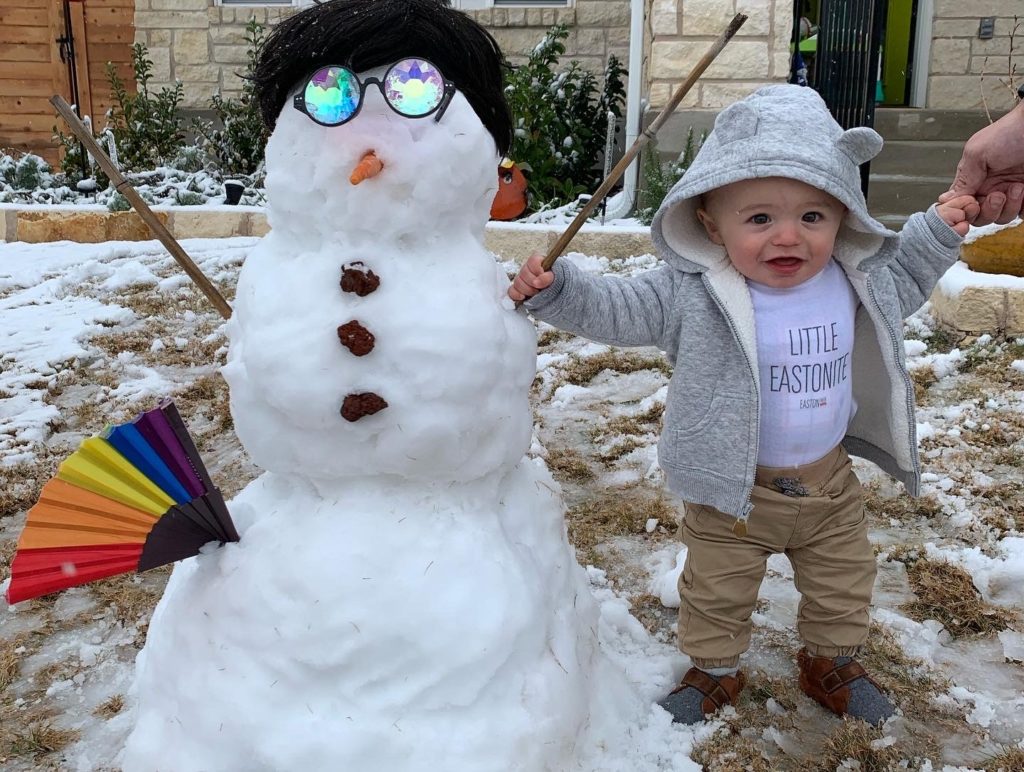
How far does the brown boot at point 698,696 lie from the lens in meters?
1.85

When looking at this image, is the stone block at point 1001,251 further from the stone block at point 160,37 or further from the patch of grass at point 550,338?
the stone block at point 160,37

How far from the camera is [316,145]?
4.75 ft

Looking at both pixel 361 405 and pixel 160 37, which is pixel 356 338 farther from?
pixel 160 37

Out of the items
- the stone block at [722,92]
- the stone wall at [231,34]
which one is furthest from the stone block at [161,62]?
the stone block at [722,92]

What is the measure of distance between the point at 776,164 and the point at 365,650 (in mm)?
1110

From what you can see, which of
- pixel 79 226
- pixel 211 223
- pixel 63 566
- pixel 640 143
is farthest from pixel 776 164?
pixel 79 226

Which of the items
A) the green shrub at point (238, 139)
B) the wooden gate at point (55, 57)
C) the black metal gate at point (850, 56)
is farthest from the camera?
the wooden gate at point (55, 57)

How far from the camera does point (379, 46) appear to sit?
1.43m

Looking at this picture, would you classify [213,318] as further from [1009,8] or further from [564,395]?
[1009,8]

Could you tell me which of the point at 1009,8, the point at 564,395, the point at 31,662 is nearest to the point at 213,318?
the point at 564,395

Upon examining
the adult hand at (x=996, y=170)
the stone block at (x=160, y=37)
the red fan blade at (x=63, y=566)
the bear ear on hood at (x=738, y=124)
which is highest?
the stone block at (x=160, y=37)

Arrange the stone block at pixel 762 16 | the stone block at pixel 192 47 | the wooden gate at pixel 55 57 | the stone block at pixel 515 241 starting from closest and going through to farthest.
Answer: the stone block at pixel 515 241 → the stone block at pixel 762 16 → the stone block at pixel 192 47 → the wooden gate at pixel 55 57

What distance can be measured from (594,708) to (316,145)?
1129 millimetres

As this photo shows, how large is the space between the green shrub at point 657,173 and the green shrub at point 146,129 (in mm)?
4104
